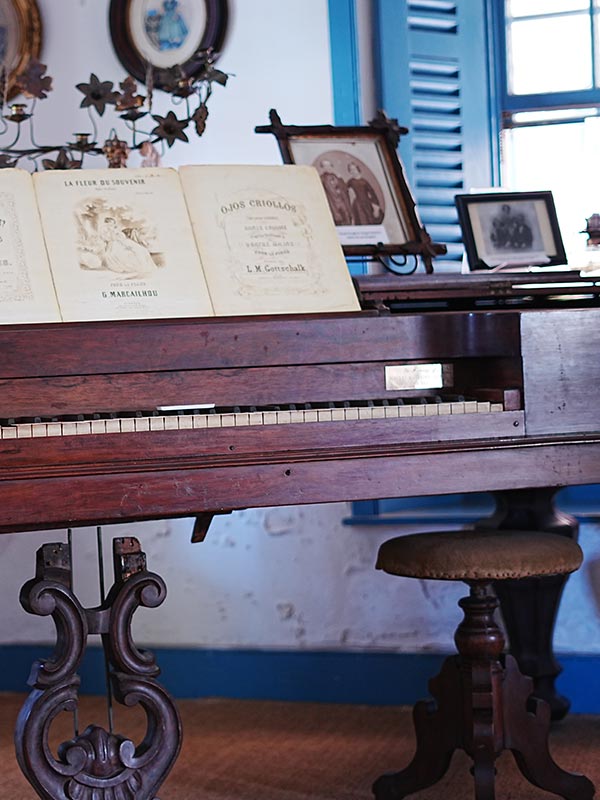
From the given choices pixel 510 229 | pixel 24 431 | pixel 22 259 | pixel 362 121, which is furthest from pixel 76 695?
pixel 362 121

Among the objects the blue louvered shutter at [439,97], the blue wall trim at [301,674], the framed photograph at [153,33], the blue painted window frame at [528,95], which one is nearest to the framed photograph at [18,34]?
the framed photograph at [153,33]

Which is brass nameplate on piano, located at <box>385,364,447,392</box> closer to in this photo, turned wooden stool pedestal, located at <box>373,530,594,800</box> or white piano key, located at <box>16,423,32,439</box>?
turned wooden stool pedestal, located at <box>373,530,594,800</box>

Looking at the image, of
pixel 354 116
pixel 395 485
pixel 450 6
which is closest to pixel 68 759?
pixel 395 485

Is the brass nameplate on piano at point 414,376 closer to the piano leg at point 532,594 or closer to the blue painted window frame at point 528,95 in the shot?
the piano leg at point 532,594

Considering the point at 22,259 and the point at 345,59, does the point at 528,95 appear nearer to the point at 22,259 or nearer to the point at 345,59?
the point at 345,59

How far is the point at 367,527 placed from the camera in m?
3.51

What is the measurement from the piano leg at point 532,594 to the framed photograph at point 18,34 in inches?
75.5

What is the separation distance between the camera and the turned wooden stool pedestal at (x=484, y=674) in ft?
8.14

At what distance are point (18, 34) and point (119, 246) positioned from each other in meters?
1.80

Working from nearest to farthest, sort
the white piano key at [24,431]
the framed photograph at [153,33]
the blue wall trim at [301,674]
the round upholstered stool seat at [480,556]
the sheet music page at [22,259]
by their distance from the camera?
the white piano key at [24,431] < the sheet music page at [22,259] < the round upholstered stool seat at [480,556] < the blue wall trim at [301,674] < the framed photograph at [153,33]

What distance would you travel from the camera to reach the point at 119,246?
218 cm

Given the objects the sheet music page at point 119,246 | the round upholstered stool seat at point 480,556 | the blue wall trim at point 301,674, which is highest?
the sheet music page at point 119,246

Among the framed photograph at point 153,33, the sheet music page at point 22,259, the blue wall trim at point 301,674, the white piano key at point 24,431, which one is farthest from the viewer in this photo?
the framed photograph at point 153,33

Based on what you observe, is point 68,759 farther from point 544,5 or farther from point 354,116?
point 544,5
